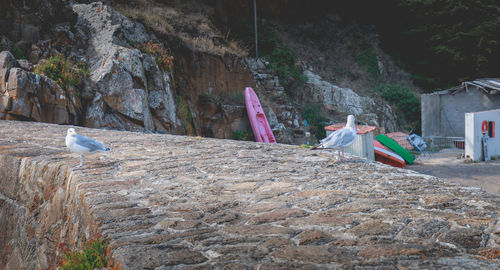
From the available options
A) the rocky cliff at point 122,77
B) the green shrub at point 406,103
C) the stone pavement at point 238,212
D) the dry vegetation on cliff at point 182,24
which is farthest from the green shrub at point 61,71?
the green shrub at point 406,103

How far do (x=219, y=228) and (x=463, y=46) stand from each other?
27.6 meters

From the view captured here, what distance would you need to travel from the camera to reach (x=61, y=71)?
9.96 m

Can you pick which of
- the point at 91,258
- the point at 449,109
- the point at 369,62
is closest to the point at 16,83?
the point at 91,258

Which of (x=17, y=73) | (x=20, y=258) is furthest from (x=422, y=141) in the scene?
(x=20, y=258)

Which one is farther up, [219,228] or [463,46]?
[463,46]

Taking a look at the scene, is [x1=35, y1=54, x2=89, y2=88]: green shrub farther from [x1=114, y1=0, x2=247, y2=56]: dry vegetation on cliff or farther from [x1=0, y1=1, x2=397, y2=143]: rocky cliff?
[x1=114, y1=0, x2=247, y2=56]: dry vegetation on cliff

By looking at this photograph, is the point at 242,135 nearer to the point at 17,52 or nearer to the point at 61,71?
the point at 61,71

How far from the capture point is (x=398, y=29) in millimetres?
28062

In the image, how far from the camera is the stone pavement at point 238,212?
5.61ft

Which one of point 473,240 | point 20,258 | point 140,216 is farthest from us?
point 20,258

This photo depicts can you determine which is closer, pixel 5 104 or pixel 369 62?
pixel 5 104

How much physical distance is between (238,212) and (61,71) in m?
9.31

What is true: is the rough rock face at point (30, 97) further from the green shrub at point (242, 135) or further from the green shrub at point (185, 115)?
the green shrub at point (242, 135)

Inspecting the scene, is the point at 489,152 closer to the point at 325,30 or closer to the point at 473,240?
the point at 473,240
